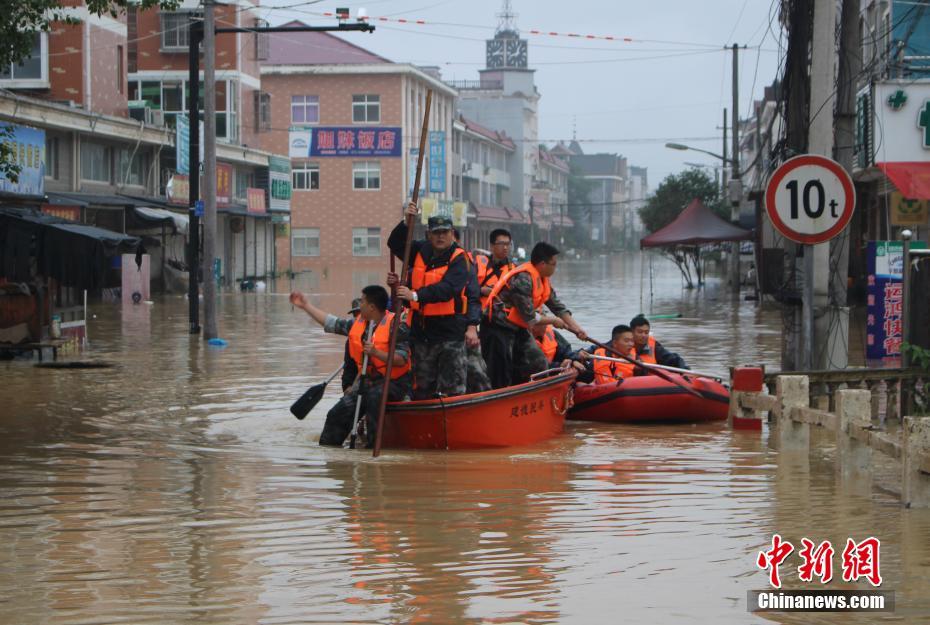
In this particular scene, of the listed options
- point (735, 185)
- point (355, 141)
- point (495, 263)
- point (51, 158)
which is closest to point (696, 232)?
point (735, 185)

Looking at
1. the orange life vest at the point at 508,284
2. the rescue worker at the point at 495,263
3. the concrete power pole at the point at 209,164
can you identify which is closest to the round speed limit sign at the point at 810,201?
the orange life vest at the point at 508,284

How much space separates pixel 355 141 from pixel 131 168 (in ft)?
76.7

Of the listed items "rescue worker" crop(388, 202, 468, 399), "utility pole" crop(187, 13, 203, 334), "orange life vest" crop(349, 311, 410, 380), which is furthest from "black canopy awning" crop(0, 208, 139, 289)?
"rescue worker" crop(388, 202, 468, 399)

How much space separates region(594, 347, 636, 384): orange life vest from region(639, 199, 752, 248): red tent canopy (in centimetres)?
1998

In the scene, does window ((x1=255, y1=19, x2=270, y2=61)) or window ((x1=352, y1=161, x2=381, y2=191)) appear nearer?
window ((x1=255, y1=19, x2=270, y2=61))

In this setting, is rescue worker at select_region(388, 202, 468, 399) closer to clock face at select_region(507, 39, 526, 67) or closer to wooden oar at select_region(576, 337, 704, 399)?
wooden oar at select_region(576, 337, 704, 399)

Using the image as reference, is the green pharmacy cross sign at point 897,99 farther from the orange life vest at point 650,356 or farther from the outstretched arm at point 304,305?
the outstretched arm at point 304,305

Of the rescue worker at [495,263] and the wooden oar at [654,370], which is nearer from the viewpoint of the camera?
the rescue worker at [495,263]

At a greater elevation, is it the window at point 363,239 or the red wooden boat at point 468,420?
the window at point 363,239

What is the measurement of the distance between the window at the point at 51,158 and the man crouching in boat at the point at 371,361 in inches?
946

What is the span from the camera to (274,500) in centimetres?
879
